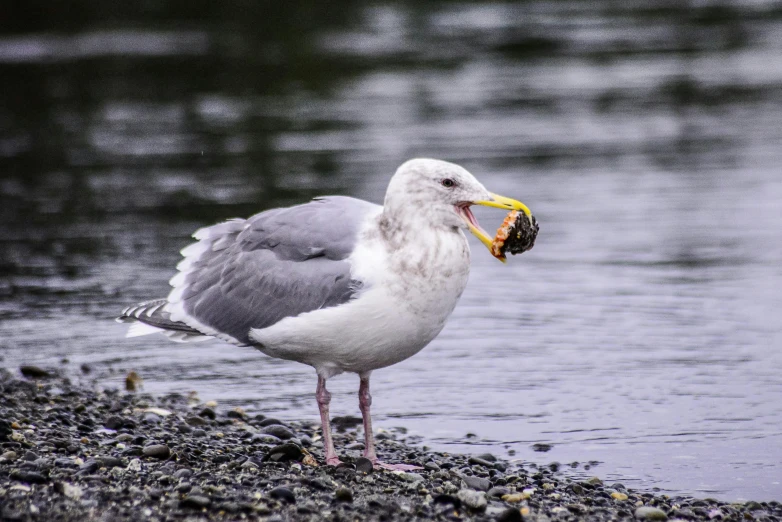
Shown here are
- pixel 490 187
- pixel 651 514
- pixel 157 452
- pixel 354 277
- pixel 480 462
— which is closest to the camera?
pixel 651 514

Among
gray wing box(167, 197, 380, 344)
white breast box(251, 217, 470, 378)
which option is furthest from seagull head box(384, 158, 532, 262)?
gray wing box(167, 197, 380, 344)

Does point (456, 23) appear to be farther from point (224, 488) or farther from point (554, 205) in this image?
point (224, 488)

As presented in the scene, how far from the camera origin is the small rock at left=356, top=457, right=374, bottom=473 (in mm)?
7395

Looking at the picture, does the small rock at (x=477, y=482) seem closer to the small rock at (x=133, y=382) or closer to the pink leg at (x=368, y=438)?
the pink leg at (x=368, y=438)

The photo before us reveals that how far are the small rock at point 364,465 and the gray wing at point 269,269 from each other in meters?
1.00

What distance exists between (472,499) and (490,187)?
949 cm

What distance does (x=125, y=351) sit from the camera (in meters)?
10.6

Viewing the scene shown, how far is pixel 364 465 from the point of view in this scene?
744cm

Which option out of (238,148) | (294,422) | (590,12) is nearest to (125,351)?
(294,422)

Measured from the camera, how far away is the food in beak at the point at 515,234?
23.7 ft

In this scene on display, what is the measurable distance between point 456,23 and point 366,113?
33.6ft

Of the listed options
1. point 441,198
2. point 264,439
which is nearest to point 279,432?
point 264,439

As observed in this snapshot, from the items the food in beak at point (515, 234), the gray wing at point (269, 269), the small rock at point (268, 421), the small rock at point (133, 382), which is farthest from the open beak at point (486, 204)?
the small rock at point (133, 382)

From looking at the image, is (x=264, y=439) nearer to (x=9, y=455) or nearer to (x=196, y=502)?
(x=9, y=455)
